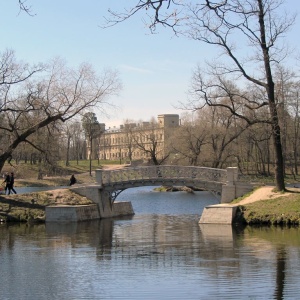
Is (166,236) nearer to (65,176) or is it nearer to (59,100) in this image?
(59,100)

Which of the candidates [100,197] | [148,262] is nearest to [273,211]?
[100,197]

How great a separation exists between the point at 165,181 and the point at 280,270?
727 inches

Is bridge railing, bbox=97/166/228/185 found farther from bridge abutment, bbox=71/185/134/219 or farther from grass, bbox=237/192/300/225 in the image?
grass, bbox=237/192/300/225

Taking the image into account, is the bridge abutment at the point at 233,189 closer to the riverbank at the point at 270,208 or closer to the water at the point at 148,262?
the riverbank at the point at 270,208

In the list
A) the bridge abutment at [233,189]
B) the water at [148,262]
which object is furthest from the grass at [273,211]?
the bridge abutment at [233,189]

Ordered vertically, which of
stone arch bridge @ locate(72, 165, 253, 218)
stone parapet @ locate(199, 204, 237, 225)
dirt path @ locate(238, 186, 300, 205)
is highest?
stone arch bridge @ locate(72, 165, 253, 218)

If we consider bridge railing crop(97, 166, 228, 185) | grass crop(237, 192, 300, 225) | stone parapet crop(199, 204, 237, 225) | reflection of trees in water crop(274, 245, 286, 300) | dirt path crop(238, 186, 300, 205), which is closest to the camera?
reflection of trees in water crop(274, 245, 286, 300)

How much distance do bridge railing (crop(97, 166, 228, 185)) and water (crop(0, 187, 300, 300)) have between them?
345 cm

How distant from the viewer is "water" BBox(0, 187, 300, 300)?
1585cm

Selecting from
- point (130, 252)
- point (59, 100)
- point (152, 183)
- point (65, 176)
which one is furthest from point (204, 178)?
point (65, 176)

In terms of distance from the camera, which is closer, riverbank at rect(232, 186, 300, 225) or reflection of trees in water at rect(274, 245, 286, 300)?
reflection of trees in water at rect(274, 245, 286, 300)

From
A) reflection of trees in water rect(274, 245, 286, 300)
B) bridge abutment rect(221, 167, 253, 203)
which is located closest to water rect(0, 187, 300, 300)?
reflection of trees in water rect(274, 245, 286, 300)

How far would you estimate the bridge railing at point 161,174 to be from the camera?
3591 centimetres

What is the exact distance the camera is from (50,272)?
62.4 ft
